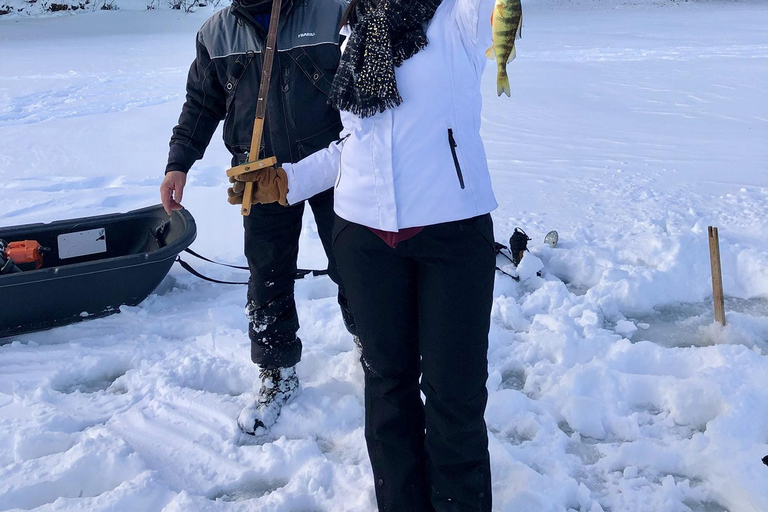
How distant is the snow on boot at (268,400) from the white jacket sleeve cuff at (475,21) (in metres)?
1.69

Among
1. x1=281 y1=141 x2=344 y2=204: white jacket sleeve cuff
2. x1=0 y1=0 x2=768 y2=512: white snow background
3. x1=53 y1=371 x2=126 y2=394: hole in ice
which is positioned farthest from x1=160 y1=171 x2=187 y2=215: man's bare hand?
x1=53 y1=371 x2=126 y2=394: hole in ice

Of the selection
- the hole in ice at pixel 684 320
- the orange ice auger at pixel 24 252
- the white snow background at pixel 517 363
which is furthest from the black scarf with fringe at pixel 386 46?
the orange ice auger at pixel 24 252

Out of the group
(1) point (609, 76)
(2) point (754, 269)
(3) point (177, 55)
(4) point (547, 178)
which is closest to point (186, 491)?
(2) point (754, 269)

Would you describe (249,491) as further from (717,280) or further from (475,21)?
(717,280)

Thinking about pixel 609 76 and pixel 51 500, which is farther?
pixel 609 76

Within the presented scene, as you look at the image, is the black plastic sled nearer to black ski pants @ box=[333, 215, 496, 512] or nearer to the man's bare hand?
the man's bare hand

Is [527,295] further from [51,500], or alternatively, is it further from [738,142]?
[738,142]

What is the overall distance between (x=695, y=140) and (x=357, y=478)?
6027mm

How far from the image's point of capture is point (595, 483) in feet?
7.61

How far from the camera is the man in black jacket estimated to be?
2.38m

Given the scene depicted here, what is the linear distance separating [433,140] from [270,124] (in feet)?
3.22

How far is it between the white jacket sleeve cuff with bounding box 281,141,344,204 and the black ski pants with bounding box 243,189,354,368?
0.55 metres

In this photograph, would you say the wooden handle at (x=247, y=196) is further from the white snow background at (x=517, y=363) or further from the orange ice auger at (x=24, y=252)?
the orange ice auger at (x=24, y=252)

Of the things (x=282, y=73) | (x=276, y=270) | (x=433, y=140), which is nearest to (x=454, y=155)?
(x=433, y=140)
